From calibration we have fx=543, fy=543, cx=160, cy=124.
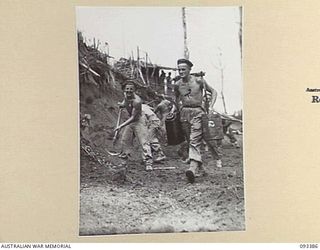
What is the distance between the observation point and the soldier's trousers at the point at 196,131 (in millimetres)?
606

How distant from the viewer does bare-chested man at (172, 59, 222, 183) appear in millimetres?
604

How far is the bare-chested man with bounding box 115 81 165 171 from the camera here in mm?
602

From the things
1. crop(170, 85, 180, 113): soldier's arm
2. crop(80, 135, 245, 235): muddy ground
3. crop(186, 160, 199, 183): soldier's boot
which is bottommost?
crop(80, 135, 245, 235): muddy ground

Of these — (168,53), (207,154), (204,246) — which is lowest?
(204,246)

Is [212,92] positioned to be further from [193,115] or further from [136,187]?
[136,187]

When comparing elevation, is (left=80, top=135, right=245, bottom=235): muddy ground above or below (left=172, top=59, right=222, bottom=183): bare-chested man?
below

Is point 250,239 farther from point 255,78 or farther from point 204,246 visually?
point 255,78

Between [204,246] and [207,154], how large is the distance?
102 mm

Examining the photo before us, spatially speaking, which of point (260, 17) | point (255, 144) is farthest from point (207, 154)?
point (260, 17)

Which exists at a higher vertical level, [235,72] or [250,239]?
[235,72]

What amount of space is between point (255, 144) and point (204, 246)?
13cm

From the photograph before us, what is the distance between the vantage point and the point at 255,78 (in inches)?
23.7

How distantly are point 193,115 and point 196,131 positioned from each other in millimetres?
18

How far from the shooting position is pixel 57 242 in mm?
595
